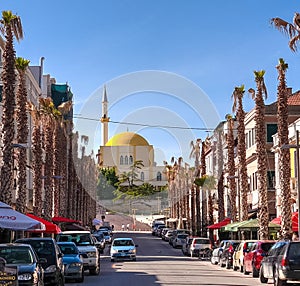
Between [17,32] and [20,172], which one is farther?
[20,172]

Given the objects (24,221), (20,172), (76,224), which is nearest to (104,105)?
(76,224)

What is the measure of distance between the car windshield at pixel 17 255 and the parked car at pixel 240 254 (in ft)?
48.2

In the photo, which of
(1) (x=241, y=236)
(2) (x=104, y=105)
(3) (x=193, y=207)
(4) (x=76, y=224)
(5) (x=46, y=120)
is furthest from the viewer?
(2) (x=104, y=105)

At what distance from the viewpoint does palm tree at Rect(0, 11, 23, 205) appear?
34.8m

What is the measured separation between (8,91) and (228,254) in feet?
48.9

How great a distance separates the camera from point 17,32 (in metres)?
35.2

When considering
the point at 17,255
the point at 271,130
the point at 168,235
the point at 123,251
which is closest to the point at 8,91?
the point at 123,251

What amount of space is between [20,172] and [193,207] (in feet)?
155

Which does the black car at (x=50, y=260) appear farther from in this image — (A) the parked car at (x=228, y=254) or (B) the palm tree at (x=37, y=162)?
(B) the palm tree at (x=37, y=162)

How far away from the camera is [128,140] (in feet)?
475

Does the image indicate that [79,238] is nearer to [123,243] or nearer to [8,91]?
[8,91]

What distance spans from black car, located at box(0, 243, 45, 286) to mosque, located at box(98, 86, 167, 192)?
405ft

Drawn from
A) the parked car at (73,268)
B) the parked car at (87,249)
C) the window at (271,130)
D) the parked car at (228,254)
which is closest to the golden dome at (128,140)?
the window at (271,130)

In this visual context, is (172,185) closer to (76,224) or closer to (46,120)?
(76,224)
